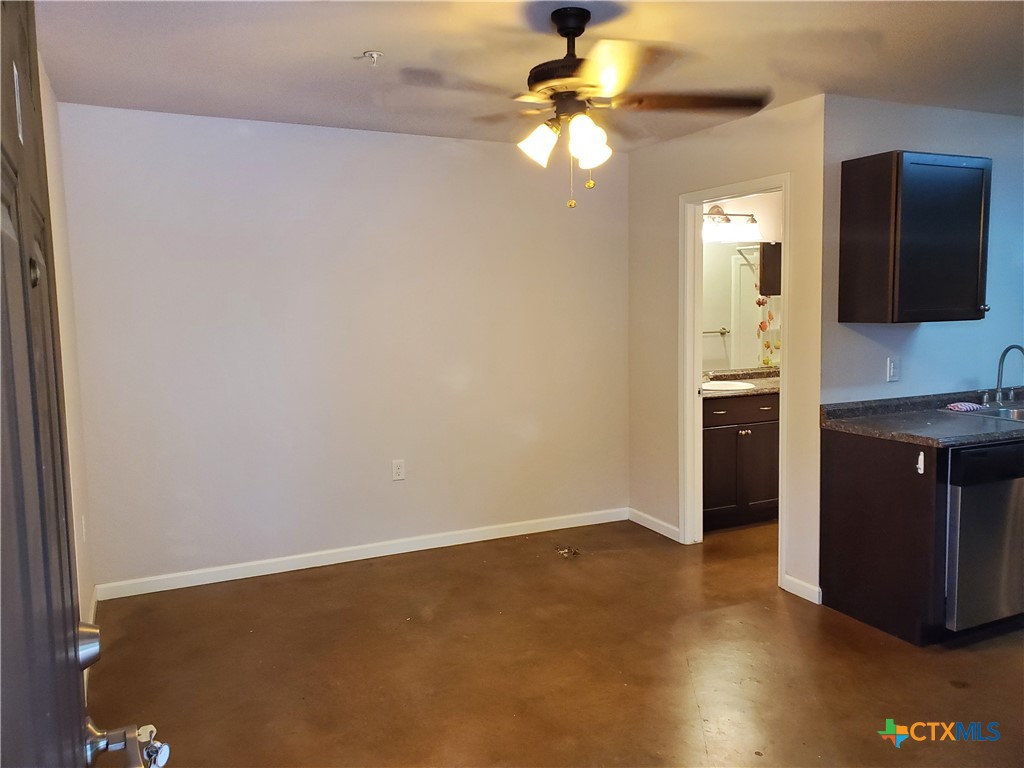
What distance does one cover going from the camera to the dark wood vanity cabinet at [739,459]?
14.8 feet

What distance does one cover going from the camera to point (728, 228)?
5180 millimetres

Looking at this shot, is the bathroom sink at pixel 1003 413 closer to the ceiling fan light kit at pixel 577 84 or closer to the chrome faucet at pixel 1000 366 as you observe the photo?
the chrome faucet at pixel 1000 366

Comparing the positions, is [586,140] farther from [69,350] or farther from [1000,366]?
[1000,366]

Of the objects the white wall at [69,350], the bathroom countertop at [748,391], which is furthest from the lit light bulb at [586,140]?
the bathroom countertop at [748,391]

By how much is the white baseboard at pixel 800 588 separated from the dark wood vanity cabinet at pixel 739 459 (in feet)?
2.93

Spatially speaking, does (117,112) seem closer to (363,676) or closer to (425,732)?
(363,676)

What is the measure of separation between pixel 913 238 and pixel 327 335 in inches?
112

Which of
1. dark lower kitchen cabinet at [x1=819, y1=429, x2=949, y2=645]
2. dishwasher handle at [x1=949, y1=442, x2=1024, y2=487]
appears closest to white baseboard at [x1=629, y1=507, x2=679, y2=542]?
dark lower kitchen cabinet at [x1=819, y1=429, x2=949, y2=645]

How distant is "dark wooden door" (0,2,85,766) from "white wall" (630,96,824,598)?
329 centimetres

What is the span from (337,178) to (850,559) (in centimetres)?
314

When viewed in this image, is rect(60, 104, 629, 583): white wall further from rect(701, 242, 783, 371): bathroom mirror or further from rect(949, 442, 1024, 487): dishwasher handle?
rect(949, 442, 1024, 487): dishwasher handle

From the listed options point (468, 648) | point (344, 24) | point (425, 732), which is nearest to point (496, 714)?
point (425, 732)

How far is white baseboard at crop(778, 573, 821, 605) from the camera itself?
3512mm

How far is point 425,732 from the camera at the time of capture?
252 cm
